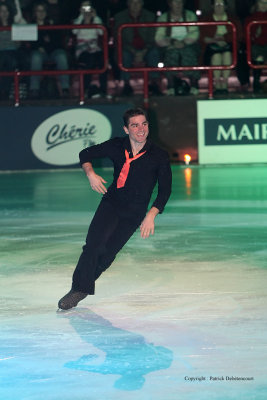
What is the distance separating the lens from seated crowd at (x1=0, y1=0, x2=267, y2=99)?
19672mm

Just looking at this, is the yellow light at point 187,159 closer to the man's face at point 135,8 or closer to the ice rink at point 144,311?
the man's face at point 135,8

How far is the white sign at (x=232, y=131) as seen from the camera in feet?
65.4

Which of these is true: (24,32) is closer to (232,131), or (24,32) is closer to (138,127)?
Answer: (232,131)

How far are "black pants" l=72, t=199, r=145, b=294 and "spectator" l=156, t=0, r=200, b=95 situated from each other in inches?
471

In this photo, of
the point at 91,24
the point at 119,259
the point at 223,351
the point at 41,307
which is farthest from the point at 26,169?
the point at 223,351

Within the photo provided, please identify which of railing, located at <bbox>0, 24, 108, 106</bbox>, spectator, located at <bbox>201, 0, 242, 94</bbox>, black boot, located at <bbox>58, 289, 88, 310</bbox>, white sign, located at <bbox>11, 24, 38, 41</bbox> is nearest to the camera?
black boot, located at <bbox>58, 289, 88, 310</bbox>

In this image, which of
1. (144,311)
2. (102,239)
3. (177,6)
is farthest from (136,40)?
(144,311)

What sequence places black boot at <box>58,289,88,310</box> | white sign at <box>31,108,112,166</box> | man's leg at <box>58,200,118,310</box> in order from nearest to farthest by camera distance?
man's leg at <box>58,200,118,310</box>
black boot at <box>58,289,88,310</box>
white sign at <box>31,108,112,166</box>

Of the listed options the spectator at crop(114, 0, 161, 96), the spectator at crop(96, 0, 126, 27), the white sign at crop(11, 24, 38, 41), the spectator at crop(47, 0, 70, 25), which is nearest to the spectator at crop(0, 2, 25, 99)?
the white sign at crop(11, 24, 38, 41)

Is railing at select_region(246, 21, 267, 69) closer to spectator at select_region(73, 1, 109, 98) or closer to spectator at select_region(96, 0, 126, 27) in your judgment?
spectator at select_region(73, 1, 109, 98)

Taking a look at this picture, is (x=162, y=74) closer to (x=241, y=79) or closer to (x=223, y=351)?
(x=241, y=79)

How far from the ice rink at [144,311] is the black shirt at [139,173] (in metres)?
0.89

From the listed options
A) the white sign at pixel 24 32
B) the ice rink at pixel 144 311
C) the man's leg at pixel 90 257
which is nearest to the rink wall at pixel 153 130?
the white sign at pixel 24 32

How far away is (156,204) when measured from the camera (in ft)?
25.8
